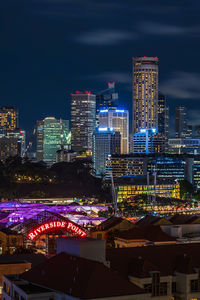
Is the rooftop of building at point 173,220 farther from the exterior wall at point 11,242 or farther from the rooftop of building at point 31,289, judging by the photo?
the rooftop of building at point 31,289

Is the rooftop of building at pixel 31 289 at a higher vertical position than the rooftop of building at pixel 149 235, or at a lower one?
lower

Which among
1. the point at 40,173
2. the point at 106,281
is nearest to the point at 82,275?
the point at 106,281

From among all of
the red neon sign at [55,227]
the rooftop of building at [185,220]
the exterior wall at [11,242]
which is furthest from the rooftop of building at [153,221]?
the exterior wall at [11,242]

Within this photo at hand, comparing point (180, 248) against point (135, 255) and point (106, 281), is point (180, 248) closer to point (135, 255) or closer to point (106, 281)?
point (135, 255)

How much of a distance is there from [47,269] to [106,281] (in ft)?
15.7

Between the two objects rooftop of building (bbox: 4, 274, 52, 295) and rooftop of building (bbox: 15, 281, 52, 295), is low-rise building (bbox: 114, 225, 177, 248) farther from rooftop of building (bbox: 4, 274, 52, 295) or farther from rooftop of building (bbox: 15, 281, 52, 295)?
rooftop of building (bbox: 15, 281, 52, 295)

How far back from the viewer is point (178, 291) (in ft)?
130

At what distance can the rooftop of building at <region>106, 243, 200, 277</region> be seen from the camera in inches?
1547

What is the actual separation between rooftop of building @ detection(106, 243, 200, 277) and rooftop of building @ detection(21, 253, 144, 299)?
267 cm

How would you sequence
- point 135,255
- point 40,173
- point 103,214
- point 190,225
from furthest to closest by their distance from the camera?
point 40,173, point 103,214, point 190,225, point 135,255

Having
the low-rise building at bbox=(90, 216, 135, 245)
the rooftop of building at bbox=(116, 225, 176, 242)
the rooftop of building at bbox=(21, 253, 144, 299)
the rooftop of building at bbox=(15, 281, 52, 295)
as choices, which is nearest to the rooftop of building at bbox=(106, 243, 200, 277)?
the rooftop of building at bbox=(21, 253, 144, 299)

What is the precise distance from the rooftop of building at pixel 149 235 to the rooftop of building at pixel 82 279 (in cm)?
1738

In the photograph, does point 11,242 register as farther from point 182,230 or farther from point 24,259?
point 182,230

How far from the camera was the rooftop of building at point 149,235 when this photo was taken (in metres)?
55.0
